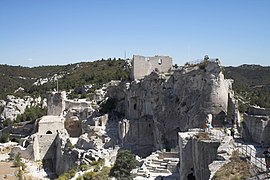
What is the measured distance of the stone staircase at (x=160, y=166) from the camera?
60.1ft

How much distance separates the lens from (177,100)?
27516 millimetres

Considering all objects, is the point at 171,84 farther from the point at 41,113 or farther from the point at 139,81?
the point at 41,113

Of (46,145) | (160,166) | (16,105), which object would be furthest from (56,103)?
(160,166)

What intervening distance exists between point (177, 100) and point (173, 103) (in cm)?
43

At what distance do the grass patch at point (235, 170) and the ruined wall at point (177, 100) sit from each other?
1081 centimetres


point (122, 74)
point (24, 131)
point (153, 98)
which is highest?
point (122, 74)

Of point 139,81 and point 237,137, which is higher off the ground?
point 139,81

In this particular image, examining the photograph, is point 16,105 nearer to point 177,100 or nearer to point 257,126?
point 177,100

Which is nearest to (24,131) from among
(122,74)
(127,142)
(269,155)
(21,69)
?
(122,74)

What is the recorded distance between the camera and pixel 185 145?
1538 cm

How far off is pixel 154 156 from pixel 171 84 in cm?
916

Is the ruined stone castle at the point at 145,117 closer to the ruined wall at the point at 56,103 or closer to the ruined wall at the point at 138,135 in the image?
the ruined wall at the point at 138,135

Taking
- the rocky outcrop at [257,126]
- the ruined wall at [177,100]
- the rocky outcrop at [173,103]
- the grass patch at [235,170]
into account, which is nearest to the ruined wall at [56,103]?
the rocky outcrop at [173,103]

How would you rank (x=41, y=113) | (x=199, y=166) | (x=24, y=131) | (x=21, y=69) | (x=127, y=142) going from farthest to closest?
1. (x=21, y=69)
2. (x=41, y=113)
3. (x=24, y=131)
4. (x=127, y=142)
5. (x=199, y=166)
